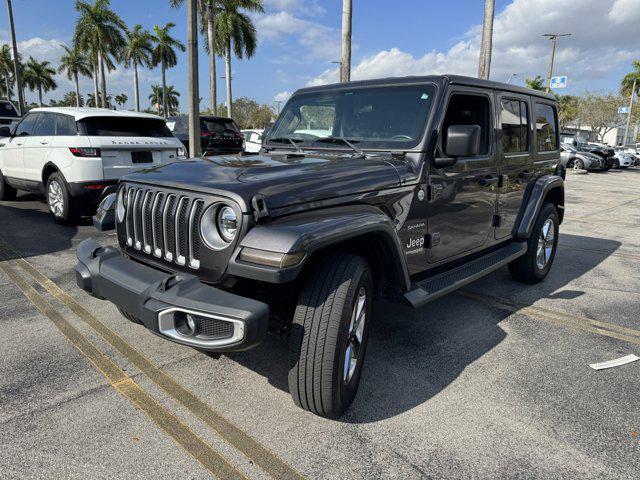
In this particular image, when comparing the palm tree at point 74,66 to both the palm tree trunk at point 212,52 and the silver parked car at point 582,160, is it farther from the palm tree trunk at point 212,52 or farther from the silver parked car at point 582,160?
the silver parked car at point 582,160

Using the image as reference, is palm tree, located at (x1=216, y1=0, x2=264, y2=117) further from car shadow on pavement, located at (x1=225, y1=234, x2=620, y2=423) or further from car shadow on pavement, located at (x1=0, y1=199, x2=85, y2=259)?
car shadow on pavement, located at (x1=225, y1=234, x2=620, y2=423)

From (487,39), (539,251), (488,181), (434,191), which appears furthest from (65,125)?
(487,39)

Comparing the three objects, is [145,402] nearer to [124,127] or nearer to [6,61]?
[124,127]

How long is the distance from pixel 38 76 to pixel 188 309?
3263 inches

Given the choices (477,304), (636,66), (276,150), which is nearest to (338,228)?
(276,150)

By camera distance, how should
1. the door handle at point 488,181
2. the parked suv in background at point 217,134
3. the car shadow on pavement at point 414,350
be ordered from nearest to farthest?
1. the car shadow on pavement at point 414,350
2. the door handle at point 488,181
3. the parked suv in background at point 217,134

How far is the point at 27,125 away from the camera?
8.04m

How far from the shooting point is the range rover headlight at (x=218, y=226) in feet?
7.83

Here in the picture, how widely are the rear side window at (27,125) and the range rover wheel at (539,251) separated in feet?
24.8

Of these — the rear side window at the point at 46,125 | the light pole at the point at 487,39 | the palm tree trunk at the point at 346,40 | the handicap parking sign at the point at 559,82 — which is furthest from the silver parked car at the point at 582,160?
the rear side window at the point at 46,125

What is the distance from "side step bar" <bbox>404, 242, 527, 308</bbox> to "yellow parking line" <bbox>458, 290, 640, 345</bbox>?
0.49 metres

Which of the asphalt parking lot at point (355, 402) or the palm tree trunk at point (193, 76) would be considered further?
the palm tree trunk at point (193, 76)

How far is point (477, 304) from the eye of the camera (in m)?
4.51

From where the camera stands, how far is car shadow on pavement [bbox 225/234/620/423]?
2.89m
